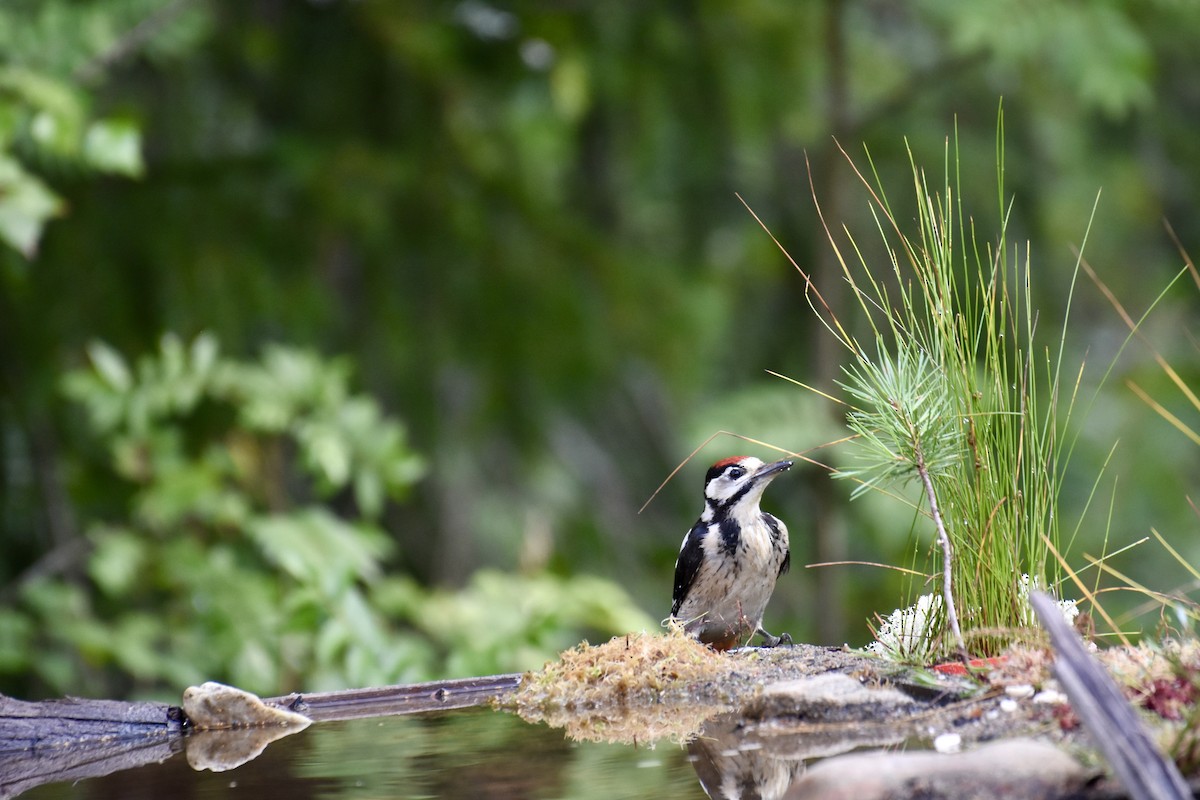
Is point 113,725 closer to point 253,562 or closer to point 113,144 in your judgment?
point 113,144

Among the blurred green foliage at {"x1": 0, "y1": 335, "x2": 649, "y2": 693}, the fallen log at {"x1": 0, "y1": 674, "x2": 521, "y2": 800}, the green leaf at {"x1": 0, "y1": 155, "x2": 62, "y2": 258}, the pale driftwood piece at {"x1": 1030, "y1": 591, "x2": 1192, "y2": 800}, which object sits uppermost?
the green leaf at {"x1": 0, "y1": 155, "x2": 62, "y2": 258}

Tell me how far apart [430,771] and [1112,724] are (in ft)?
4.32

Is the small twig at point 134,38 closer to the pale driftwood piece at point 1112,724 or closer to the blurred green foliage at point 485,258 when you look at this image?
the blurred green foliage at point 485,258

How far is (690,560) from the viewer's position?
4.30 m

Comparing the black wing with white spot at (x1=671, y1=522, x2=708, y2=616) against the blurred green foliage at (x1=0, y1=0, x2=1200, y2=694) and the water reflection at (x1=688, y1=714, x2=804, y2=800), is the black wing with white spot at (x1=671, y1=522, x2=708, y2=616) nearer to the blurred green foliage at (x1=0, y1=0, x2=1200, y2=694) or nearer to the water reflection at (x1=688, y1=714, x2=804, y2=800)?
the blurred green foliage at (x1=0, y1=0, x2=1200, y2=694)

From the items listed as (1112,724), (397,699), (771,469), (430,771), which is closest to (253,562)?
(397,699)

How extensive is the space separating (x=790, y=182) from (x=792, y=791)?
6625 millimetres

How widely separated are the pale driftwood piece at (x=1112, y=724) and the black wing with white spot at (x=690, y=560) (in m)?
2.37

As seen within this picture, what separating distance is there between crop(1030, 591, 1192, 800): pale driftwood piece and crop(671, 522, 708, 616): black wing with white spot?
93.3 inches

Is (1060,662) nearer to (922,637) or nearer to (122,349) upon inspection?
(922,637)

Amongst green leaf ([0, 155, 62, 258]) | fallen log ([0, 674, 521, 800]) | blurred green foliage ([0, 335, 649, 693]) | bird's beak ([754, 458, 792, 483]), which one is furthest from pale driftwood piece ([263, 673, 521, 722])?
green leaf ([0, 155, 62, 258])

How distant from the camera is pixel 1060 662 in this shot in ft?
6.18

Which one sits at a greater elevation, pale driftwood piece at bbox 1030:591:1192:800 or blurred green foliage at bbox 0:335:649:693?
blurred green foliage at bbox 0:335:649:693

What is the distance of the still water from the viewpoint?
2.33 metres
